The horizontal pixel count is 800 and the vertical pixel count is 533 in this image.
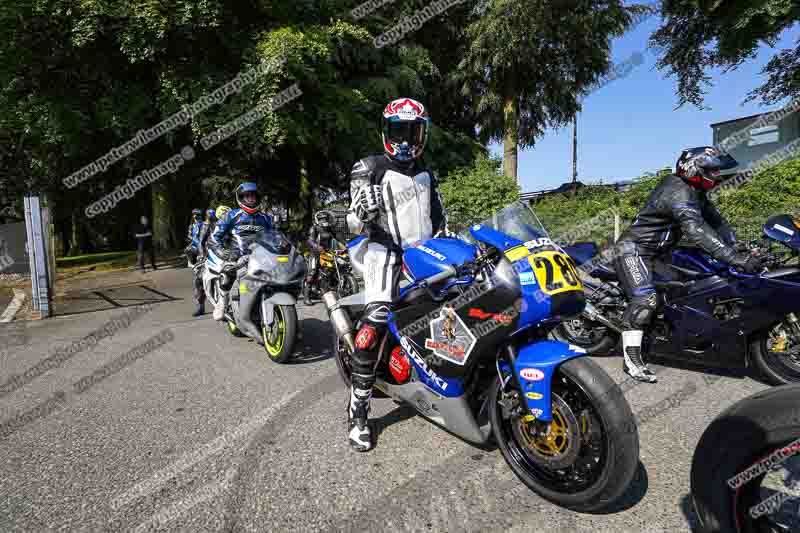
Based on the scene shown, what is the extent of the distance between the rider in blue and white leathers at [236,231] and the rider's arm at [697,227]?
4.62m

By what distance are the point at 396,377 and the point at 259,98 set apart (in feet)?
46.0

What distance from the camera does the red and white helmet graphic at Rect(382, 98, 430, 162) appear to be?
327 cm

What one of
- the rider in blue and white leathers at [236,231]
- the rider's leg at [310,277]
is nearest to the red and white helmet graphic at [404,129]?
the rider in blue and white leathers at [236,231]

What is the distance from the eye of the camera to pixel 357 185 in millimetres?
3211

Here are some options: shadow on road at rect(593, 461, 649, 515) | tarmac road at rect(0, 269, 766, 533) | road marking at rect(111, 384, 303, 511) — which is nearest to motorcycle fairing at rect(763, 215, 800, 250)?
tarmac road at rect(0, 269, 766, 533)

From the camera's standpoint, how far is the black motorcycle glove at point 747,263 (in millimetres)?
3914

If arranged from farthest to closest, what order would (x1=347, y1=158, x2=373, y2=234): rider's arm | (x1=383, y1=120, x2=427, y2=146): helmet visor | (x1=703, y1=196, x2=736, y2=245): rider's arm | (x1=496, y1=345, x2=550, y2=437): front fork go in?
(x1=703, y1=196, x2=736, y2=245): rider's arm, (x1=383, y1=120, x2=427, y2=146): helmet visor, (x1=347, y1=158, x2=373, y2=234): rider's arm, (x1=496, y1=345, x2=550, y2=437): front fork

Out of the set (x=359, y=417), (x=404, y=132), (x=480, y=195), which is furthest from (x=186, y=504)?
(x=480, y=195)

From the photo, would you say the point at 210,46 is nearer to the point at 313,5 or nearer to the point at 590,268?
the point at 313,5

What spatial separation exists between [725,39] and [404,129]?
14.6 m

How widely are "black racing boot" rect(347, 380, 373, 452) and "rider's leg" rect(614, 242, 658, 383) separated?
2507 millimetres

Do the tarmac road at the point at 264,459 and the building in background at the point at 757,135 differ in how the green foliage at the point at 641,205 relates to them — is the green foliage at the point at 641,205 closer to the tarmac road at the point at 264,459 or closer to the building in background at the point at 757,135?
the tarmac road at the point at 264,459

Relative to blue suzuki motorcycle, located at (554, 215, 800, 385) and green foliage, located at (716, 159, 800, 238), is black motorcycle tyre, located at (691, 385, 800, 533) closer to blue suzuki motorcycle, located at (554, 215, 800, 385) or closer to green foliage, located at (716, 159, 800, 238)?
blue suzuki motorcycle, located at (554, 215, 800, 385)

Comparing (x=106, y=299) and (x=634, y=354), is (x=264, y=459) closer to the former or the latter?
(x=634, y=354)
